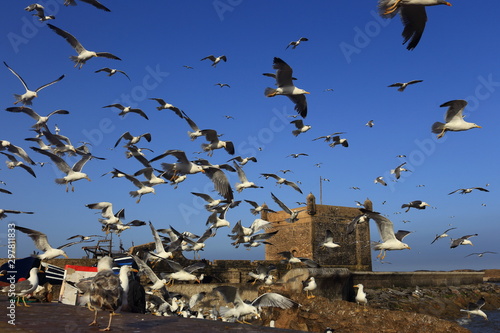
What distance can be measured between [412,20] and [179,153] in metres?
7.60

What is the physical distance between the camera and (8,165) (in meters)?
15.6

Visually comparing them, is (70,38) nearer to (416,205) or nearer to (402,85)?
(402,85)

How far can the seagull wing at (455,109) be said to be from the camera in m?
10.7

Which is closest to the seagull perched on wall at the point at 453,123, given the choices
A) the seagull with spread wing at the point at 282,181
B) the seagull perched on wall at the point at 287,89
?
the seagull perched on wall at the point at 287,89

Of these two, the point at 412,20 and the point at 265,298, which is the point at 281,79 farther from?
the point at 265,298

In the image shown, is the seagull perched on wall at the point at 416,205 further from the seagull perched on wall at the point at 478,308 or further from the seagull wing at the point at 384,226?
the seagull perched on wall at the point at 478,308

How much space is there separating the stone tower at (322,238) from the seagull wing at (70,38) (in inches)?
1119

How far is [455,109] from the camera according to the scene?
10945 mm

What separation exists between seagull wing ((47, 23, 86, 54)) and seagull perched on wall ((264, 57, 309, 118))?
598 cm

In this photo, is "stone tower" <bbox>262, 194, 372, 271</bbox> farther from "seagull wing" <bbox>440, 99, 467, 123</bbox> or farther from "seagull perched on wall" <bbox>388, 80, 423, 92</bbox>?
"seagull wing" <bbox>440, 99, 467, 123</bbox>

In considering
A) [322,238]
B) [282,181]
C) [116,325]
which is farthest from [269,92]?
[322,238]

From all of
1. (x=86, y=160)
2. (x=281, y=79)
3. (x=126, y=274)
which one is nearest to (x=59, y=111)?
(x=86, y=160)

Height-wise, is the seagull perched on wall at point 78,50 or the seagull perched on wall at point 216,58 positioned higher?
the seagull perched on wall at point 216,58

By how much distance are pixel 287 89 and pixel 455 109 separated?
438 centimetres
